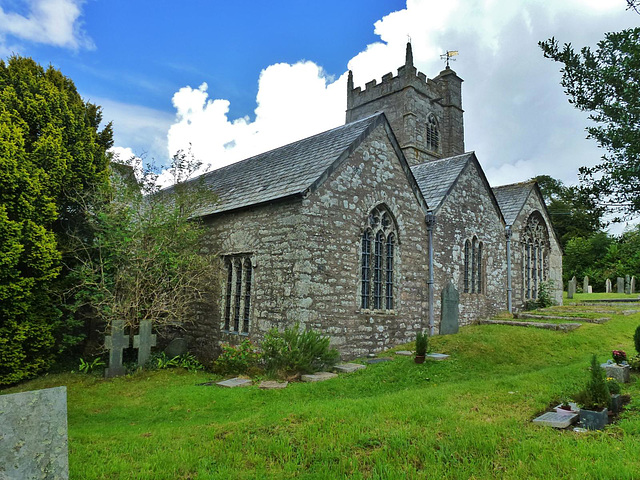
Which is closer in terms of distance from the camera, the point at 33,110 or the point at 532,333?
the point at 33,110

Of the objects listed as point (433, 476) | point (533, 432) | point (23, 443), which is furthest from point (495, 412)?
point (23, 443)

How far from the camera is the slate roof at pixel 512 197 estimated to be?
1956 cm

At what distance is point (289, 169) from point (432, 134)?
81.9 feet

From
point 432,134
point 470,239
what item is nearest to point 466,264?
point 470,239

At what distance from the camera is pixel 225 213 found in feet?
42.4

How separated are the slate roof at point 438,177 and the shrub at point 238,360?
802 cm

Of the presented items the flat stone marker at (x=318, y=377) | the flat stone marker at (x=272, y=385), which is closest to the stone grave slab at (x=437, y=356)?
the flat stone marker at (x=318, y=377)

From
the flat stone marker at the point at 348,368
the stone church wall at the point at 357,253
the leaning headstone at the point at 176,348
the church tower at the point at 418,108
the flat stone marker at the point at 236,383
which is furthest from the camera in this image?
the church tower at the point at 418,108

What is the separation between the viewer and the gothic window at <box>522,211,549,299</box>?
19969 mm

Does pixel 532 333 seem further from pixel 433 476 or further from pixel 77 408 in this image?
pixel 77 408

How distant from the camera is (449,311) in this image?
13500mm

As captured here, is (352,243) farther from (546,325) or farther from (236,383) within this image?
(546,325)

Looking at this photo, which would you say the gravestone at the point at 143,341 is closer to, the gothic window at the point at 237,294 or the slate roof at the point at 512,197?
the gothic window at the point at 237,294

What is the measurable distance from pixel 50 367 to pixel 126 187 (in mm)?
5338
